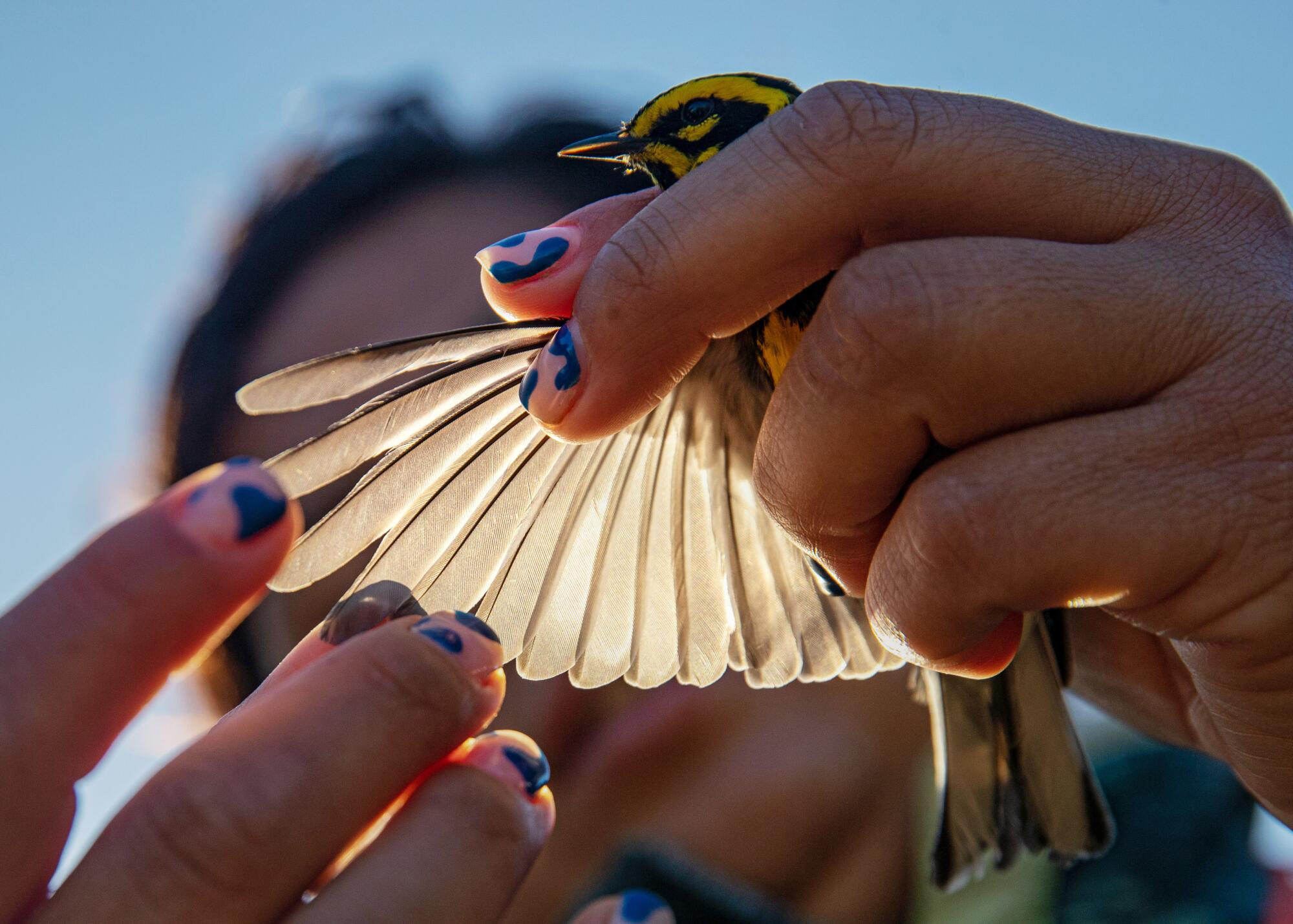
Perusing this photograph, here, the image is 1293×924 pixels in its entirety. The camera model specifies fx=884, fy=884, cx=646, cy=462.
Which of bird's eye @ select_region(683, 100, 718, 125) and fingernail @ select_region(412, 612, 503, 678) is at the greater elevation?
bird's eye @ select_region(683, 100, 718, 125)

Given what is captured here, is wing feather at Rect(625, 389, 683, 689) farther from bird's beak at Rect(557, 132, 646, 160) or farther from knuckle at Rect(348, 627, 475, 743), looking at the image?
knuckle at Rect(348, 627, 475, 743)

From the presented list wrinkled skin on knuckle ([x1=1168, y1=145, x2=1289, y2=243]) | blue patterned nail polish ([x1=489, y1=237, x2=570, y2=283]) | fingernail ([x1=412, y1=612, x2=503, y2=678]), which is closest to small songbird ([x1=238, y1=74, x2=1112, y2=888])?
blue patterned nail polish ([x1=489, y1=237, x2=570, y2=283])

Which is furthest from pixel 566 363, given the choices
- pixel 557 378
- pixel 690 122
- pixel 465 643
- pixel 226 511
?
pixel 690 122

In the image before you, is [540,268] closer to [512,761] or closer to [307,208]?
[512,761]

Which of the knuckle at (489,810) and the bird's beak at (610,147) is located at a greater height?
the bird's beak at (610,147)

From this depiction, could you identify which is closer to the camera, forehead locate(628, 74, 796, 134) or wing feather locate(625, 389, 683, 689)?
wing feather locate(625, 389, 683, 689)

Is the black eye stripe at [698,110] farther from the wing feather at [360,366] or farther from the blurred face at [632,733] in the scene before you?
the blurred face at [632,733]

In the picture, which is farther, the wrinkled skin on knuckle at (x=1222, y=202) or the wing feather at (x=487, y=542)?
the wing feather at (x=487, y=542)

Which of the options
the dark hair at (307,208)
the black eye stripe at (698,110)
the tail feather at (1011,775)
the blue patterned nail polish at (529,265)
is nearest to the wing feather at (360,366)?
the blue patterned nail polish at (529,265)
